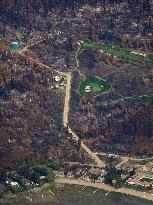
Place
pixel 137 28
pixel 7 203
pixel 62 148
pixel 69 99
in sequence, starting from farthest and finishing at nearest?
pixel 137 28, pixel 69 99, pixel 62 148, pixel 7 203

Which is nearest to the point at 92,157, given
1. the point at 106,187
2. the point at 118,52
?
the point at 106,187

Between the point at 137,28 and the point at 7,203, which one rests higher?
the point at 137,28

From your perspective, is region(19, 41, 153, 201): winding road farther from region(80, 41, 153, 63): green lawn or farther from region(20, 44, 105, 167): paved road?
region(80, 41, 153, 63): green lawn

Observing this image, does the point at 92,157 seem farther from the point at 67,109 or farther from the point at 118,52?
the point at 118,52

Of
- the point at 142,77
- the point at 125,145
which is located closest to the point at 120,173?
the point at 125,145

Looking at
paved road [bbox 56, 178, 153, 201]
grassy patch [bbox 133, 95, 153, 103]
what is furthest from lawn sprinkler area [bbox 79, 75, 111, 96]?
paved road [bbox 56, 178, 153, 201]

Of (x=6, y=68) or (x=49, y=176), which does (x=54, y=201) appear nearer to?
(x=49, y=176)
